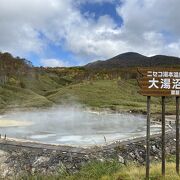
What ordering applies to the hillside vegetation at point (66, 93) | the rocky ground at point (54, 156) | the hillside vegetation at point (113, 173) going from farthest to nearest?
1. the hillside vegetation at point (66, 93)
2. the rocky ground at point (54, 156)
3. the hillside vegetation at point (113, 173)

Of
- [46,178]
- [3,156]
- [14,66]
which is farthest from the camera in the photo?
[14,66]

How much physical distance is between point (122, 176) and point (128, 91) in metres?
58.1

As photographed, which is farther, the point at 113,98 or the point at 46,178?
the point at 113,98

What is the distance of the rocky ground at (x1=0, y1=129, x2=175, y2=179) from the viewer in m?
12.2

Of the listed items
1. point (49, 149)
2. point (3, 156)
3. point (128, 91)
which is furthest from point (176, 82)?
point (128, 91)

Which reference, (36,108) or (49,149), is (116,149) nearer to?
(49,149)

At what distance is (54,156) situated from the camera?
12.9 meters

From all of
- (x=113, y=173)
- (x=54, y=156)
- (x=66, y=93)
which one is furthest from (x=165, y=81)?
(x=66, y=93)

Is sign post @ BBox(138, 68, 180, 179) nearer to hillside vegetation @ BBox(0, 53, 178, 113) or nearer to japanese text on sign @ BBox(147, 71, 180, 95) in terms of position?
japanese text on sign @ BBox(147, 71, 180, 95)

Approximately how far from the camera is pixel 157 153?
48.9 feet

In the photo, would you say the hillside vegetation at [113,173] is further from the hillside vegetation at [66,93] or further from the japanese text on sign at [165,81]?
the hillside vegetation at [66,93]

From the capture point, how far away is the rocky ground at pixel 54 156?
12.2 metres

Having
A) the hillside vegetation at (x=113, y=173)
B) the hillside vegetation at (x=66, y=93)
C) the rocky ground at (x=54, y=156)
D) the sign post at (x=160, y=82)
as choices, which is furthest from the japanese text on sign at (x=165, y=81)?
the hillside vegetation at (x=66, y=93)

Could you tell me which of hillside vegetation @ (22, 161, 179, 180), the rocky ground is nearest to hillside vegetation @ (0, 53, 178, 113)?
the rocky ground
